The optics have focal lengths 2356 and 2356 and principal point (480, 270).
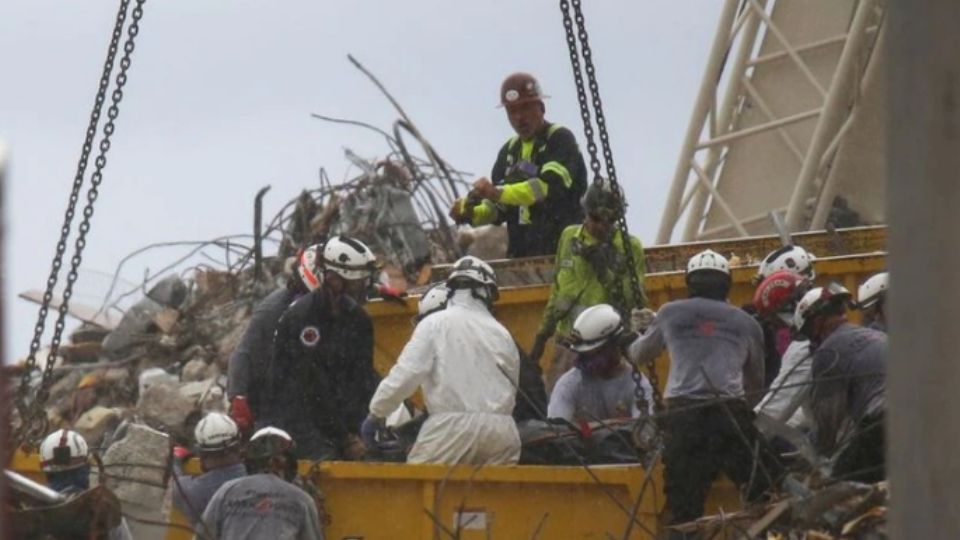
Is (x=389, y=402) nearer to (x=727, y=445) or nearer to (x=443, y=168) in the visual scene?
(x=727, y=445)

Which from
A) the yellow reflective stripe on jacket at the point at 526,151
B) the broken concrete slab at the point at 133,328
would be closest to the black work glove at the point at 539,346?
the yellow reflective stripe on jacket at the point at 526,151

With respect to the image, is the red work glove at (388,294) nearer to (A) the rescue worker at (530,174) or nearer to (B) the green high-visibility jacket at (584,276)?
(A) the rescue worker at (530,174)

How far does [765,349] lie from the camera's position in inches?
507

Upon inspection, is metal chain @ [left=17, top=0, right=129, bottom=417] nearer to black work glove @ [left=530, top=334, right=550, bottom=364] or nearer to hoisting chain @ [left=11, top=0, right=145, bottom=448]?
hoisting chain @ [left=11, top=0, right=145, bottom=448]

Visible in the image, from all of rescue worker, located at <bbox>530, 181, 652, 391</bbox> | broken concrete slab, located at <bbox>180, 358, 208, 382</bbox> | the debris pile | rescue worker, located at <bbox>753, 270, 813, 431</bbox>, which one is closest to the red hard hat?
rescue worker, located at <bbox>753, 270, 813, 431</bbox>

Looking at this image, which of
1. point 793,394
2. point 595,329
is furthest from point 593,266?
point 793,394

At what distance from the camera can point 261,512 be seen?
10.9 metres

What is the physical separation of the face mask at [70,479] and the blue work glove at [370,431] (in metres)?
1.58

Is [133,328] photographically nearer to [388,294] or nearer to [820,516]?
[388,294]

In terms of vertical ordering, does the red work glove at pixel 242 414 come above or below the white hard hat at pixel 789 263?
below

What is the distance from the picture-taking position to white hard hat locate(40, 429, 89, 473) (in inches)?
492

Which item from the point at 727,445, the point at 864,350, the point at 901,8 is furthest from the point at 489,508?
the point at 901,8

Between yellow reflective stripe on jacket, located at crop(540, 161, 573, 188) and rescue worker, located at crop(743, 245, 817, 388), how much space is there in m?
1.61

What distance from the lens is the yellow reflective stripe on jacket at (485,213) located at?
49.0ft
